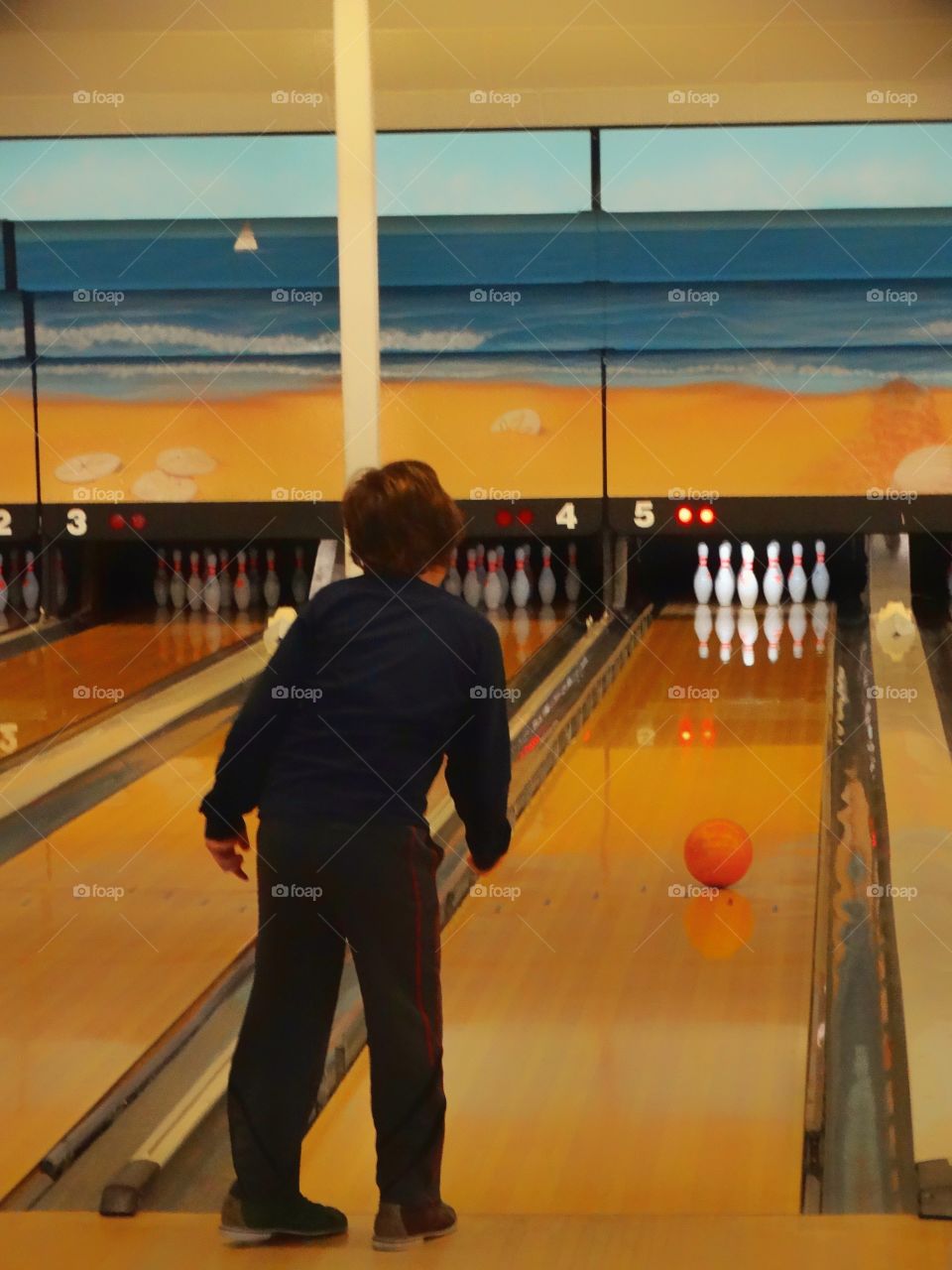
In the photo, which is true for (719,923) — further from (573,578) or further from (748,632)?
(573,578)

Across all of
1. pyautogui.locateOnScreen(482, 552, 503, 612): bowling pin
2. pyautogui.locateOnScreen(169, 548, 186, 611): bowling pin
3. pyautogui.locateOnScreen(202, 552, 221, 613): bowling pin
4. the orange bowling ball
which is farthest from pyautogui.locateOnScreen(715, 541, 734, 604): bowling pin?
the orange bowling ball

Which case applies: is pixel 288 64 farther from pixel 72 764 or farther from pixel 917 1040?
pixel 917 1040

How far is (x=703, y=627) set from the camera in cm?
622

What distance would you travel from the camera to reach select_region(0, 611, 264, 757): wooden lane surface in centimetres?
496

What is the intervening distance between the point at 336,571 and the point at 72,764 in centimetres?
221

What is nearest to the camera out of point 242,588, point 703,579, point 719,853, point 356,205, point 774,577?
point 356,205

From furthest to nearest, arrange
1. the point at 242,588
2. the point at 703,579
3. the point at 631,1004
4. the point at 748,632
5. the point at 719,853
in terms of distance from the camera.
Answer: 1. the point at 242,588
2. the point at 703,579
3. the point at 748,632
4. the point at 719,853
5. the point at 631,1004

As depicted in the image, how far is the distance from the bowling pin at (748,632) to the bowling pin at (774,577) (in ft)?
0.32

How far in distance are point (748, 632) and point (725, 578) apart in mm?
361

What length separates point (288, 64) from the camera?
5.93 meters

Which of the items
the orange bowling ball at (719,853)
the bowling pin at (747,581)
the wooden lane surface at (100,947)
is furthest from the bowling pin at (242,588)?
the orange bowling ball at (719,853)

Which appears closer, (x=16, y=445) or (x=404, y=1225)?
(x=404, y=1225)

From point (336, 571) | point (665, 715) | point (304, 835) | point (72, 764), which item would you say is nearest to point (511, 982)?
point (304, 835)

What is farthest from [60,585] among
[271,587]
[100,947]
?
[100,947]
